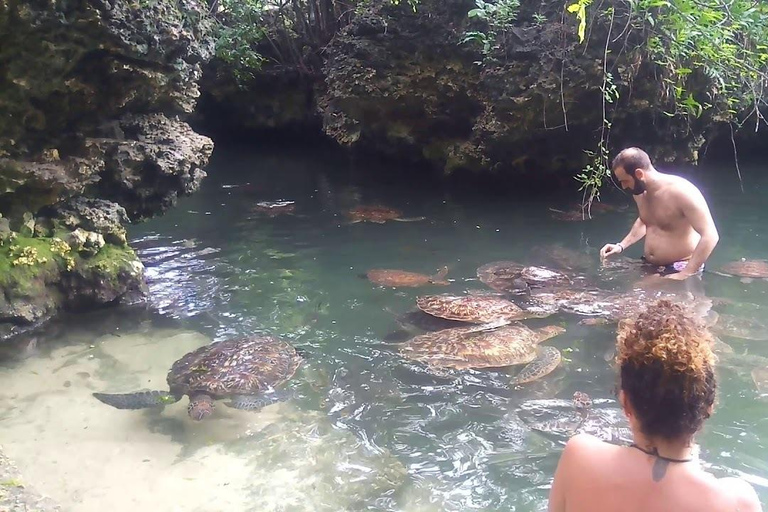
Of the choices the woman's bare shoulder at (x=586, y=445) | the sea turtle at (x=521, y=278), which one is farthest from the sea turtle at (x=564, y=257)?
the woman's bare shoulder at (x=586, y=445)

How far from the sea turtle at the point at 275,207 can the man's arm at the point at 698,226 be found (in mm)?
5919

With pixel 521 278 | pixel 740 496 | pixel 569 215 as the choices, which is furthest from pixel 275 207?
pixel 740 496

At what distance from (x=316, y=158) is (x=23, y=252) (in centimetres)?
1030

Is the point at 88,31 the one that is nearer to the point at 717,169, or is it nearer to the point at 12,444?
the point at 12,444

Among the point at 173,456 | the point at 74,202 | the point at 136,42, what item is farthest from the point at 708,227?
the point at 74,202

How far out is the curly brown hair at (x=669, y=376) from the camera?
1425mm

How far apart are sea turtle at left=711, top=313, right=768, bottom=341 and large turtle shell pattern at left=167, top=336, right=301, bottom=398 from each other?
3.38 meters

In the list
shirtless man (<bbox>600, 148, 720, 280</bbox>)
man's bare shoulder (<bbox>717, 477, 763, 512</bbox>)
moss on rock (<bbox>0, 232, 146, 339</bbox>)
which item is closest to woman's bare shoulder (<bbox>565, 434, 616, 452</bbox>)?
man's bare shoulder (<bbox>717, 477, 763, 512</bbox>)

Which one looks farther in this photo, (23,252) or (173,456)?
→ (23,252)

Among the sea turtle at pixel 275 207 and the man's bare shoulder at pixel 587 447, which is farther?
the sea turtle at pixel 275 207

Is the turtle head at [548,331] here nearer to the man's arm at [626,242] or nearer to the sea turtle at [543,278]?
the sea turtle at [543,278]

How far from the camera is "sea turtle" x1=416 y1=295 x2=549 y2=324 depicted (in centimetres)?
500

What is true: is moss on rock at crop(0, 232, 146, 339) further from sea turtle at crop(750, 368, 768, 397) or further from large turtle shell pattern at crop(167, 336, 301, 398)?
sea turtle at crop(750, 368, 768, 397)

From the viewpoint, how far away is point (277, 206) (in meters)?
9.72
